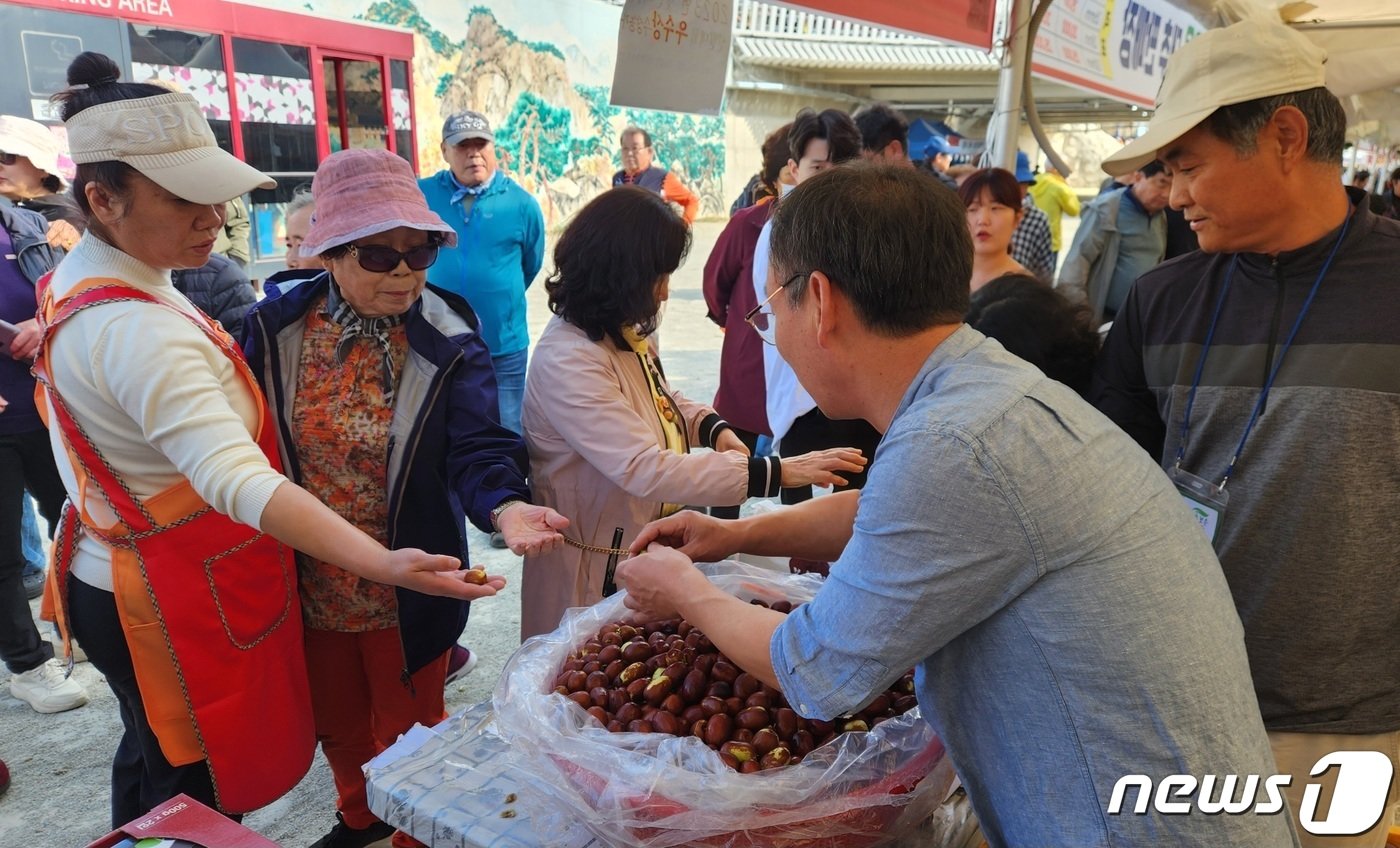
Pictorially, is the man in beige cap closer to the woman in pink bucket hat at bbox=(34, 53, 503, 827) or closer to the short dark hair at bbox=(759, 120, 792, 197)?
the woman in pink bucket hat at bbox=(34, 53, 503, 827)

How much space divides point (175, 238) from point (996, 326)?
1.74 metres

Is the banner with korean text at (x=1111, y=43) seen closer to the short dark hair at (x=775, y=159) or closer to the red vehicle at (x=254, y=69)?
the short dark hair at (x=775, y=159)

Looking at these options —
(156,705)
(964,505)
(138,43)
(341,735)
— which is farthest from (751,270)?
(138,43)

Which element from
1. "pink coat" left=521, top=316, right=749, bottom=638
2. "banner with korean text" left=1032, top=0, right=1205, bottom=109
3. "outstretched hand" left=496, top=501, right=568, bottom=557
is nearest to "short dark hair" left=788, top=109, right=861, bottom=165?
"banner with korean text" left=1032, top=0, right=1205, bottom=109

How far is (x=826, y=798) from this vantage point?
1.28 meters

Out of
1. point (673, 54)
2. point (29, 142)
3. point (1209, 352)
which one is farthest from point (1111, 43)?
point (29, 142)

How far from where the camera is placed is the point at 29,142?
365cm

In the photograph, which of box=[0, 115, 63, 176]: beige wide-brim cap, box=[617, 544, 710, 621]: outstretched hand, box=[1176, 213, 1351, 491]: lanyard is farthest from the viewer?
box=[0, 115, 63, 176]: beige wide-brim cap

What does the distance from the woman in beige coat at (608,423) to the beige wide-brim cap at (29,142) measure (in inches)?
105

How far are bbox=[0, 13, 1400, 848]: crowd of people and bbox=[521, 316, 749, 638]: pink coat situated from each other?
1 centimetres

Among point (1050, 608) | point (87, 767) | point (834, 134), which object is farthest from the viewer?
point (834, 134)

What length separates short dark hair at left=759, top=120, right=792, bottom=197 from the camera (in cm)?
423

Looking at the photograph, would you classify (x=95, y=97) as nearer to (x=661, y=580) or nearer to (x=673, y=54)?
(x=661, y=580)

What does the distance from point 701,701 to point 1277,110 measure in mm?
1348
